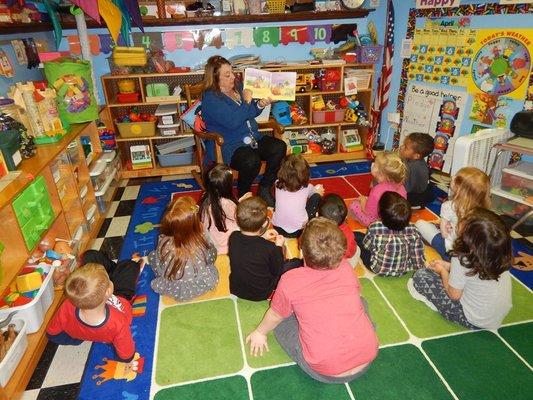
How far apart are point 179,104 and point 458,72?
295cm

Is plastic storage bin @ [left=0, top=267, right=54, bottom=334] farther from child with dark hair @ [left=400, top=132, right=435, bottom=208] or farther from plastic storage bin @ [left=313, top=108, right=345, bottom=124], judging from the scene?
plastic storage bin @ [left=313, top=108, right=345, bottom=124]

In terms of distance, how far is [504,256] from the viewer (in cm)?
178

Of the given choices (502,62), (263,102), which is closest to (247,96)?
(263,102)

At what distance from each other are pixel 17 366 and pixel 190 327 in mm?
873

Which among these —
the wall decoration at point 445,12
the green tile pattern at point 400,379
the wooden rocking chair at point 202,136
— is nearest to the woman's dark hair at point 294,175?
the wooden rocking chair at point 202,136

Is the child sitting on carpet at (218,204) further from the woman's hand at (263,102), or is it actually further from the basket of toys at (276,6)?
the basket of toys at (276,6)

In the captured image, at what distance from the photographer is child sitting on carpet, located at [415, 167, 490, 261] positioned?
246 cm

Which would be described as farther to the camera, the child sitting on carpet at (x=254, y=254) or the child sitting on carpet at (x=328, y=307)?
the child sitting on carpet at (x=254, y=254)

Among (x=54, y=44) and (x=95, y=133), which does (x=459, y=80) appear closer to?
(x=95, y=133)

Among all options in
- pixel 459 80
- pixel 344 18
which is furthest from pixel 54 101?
pixel 459 80

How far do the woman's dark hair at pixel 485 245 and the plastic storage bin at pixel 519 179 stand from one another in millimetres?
1500

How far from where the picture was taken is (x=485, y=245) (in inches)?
70.5

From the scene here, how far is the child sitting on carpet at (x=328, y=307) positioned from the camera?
1.61 m

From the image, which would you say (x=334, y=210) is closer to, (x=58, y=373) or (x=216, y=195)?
(x=216, y=195)
